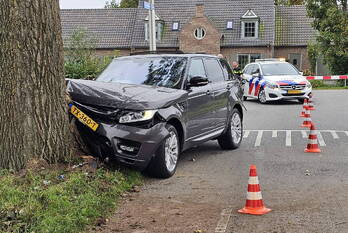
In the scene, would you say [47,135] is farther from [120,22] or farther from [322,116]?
[120,22]

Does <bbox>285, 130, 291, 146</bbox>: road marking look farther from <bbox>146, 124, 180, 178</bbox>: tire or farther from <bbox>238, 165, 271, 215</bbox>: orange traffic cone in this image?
<bbox>238, 165, 271, 215</bbox>: orange traffic cone

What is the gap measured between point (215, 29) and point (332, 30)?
31.2ft

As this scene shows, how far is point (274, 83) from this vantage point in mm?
18969

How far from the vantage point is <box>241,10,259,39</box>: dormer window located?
4038cm

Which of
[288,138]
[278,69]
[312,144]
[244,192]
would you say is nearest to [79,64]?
[278,69]

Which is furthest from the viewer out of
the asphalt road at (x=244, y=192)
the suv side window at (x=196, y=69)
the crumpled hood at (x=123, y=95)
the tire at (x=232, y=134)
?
the tire at (x=232, y=134)

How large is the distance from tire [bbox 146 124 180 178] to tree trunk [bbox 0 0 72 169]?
138cm

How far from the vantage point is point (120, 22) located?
4306 centimetres

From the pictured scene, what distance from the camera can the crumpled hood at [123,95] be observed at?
21.1 feet

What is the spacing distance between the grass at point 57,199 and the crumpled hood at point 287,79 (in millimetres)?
13661

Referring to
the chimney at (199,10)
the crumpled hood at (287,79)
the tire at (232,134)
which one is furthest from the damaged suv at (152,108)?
the chimney at (199,10)

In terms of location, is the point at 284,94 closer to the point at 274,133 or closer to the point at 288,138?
the point at 274,133

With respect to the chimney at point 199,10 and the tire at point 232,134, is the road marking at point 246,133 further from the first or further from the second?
the chimney at point 199,10

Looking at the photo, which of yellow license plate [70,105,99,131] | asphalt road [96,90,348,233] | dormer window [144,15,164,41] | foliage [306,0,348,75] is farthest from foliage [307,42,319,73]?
yellow license plate [70,105,99,131]
